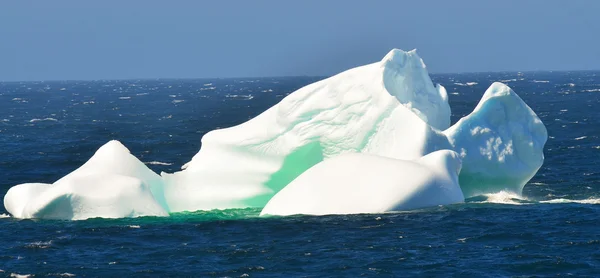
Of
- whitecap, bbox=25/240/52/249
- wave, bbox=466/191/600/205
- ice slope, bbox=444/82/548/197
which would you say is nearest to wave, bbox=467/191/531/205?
wave, bbox=466/191/600/205

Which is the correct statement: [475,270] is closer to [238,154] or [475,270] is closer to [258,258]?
[258,258]

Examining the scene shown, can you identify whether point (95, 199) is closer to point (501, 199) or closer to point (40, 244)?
point (40, 244)

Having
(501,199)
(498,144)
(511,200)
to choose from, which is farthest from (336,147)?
(511,200)

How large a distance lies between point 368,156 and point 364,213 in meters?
2.89

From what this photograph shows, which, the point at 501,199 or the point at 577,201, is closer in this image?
the point at 577,201

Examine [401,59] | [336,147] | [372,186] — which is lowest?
[372,186]

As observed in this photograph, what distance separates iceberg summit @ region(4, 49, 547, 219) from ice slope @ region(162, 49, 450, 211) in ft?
0.16

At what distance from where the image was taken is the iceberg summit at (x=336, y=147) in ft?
140

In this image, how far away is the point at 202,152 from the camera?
46.7 metres

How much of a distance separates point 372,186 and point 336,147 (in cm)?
570

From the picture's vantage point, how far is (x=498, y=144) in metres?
45.1

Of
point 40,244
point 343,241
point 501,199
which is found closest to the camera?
point 343,241

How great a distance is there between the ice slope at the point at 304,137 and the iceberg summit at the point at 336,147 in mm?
49

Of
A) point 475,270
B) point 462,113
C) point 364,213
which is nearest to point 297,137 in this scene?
point 364,213
